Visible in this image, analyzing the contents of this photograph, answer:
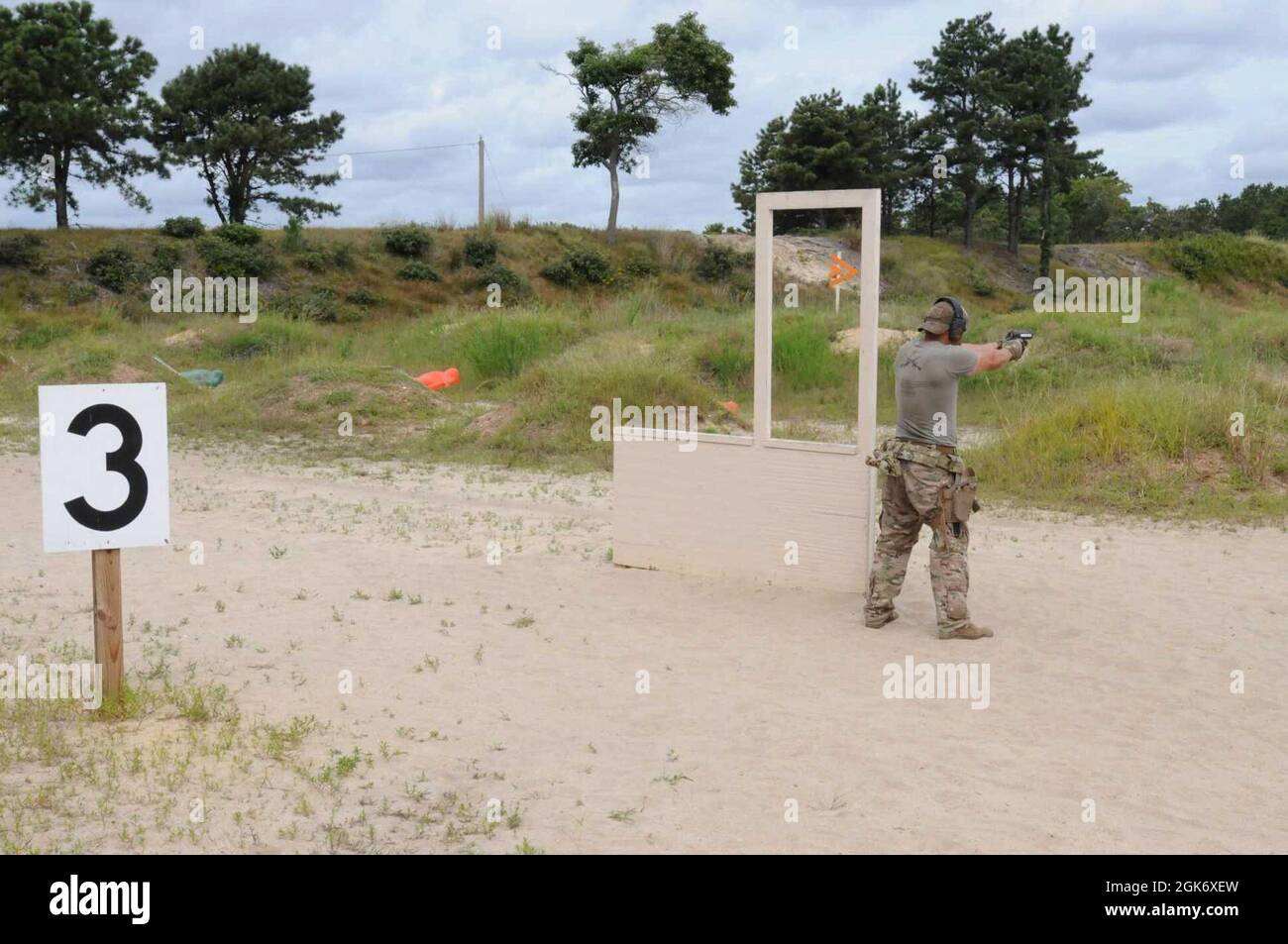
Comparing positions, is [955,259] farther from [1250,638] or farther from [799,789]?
[799,789]

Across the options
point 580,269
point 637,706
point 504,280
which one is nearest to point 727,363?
point 637,706

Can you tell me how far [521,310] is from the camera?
2347 cm

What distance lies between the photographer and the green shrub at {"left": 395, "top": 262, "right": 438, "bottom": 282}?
38719 mm

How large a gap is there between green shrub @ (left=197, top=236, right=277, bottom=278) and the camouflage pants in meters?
31.4

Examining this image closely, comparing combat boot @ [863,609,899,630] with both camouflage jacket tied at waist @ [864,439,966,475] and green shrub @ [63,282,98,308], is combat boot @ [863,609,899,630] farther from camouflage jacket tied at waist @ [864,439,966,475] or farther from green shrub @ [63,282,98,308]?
green shrub @ [63,282,98,308]

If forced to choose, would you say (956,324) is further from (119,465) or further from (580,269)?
(580,269)

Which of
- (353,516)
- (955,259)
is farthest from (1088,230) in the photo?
(353,516)

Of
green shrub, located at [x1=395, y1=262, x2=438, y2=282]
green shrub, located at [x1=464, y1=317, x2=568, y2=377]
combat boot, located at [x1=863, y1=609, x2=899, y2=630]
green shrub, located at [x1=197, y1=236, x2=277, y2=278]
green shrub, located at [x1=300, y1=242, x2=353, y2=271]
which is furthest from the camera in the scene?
green shrub, located at [x1=395, y1=262, x2=438, y2=282]

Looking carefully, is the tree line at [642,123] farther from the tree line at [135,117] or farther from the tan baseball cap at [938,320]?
the tan baseball cap at [938,320]

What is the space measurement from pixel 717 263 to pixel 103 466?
124ft

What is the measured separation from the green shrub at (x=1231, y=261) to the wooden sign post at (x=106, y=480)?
147 ft

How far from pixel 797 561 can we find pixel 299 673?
343 cm

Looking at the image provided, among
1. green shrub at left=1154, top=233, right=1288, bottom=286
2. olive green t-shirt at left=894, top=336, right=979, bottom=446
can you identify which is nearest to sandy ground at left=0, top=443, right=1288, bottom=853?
olive green t-shirt at left=894, top=336, right=979, bottom=446

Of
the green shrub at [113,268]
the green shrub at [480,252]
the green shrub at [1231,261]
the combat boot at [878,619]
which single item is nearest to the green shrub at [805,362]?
the combat boot at [878,619]
